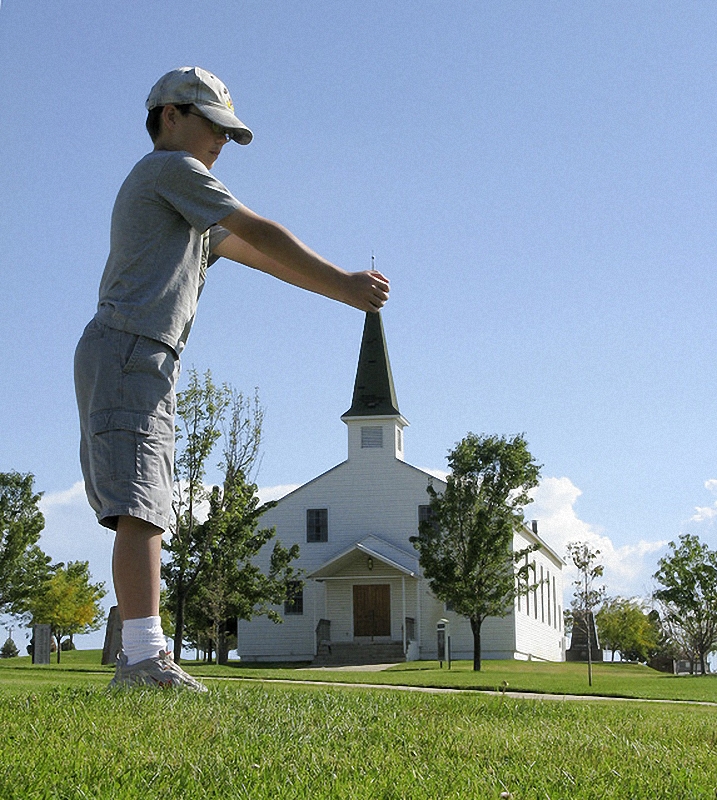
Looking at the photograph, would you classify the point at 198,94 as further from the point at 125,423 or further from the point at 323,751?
the point at 323,751

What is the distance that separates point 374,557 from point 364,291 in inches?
1512

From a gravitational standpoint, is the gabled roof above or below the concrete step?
above

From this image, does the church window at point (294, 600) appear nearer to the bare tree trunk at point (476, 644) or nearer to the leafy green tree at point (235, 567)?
the leafy green tree at point (235, 567)

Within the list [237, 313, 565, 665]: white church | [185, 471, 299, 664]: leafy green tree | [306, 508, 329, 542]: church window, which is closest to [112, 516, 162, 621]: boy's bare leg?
[185, 471, 299, 664]: leafy green tree

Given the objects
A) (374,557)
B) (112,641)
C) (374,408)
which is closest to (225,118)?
(112,641)

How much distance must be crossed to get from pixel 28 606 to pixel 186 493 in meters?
17.2

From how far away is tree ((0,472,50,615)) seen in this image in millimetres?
40094

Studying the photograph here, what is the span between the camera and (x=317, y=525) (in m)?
44.9

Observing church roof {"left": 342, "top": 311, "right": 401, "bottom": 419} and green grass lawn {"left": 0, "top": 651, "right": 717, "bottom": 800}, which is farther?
church roof {"left": 342, "top": 311, "right": 401, "bottom": 419}

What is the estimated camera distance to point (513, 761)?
308 cm

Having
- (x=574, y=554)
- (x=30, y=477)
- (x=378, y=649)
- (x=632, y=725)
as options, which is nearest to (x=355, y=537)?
(x=378, y=649)

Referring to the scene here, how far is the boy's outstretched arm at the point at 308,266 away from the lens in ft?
13.4

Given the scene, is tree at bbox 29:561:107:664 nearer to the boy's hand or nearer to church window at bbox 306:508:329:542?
church window at bbox 306:508:329:542

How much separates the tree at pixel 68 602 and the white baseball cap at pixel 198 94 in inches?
1605
